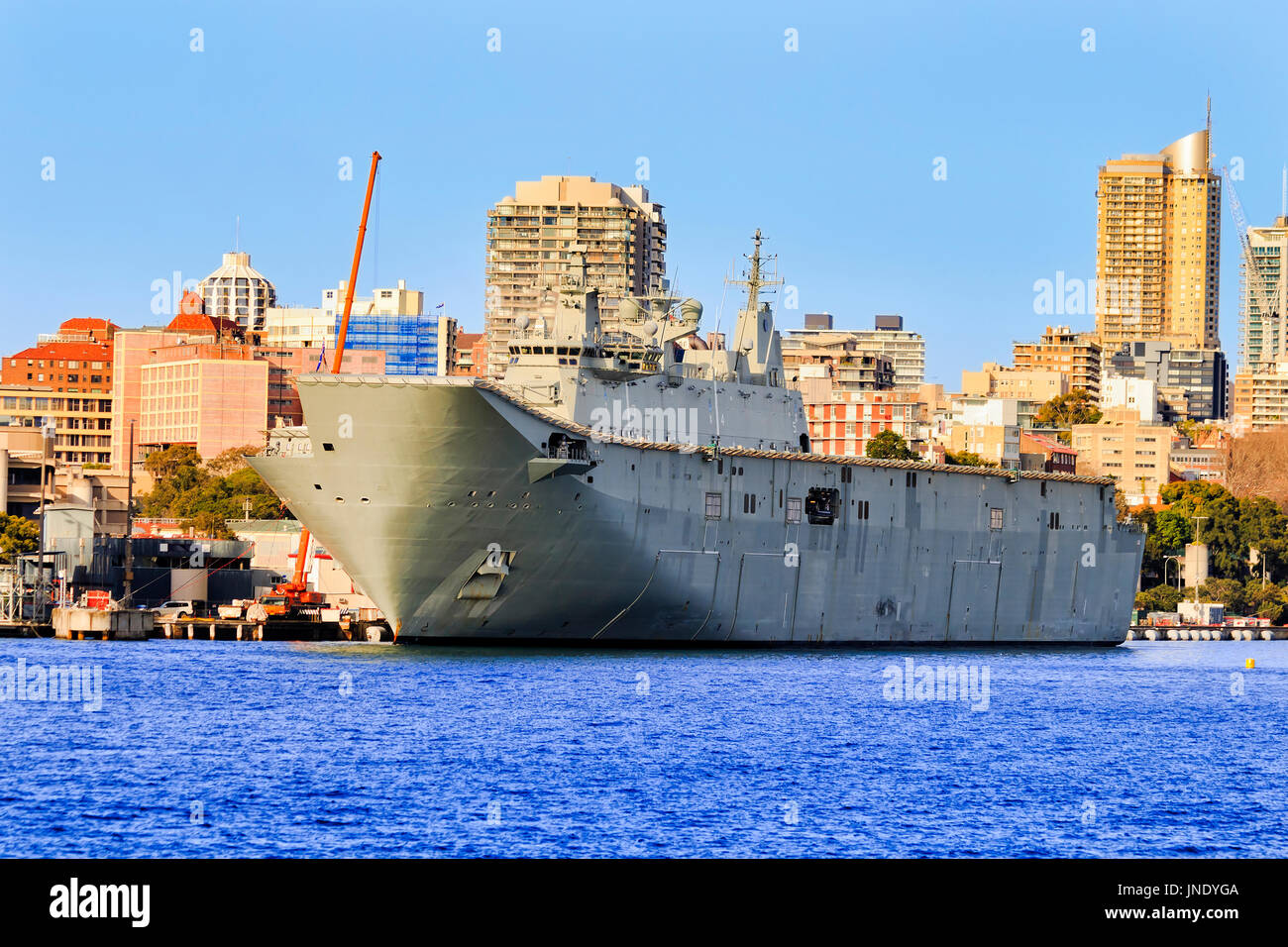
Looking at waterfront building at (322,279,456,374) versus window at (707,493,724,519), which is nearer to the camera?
window at (707,493,724,519)

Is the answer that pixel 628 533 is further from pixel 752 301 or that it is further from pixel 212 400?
pixel 212 400

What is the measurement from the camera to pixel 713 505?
5325cm

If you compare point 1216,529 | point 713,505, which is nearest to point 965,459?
point 1216,529

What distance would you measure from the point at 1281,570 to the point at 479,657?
318 feet

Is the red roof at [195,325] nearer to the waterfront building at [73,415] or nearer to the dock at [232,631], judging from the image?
the waterfront building at [73,415]

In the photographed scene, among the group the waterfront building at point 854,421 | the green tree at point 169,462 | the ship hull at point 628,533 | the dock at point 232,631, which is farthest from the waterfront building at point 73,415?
the ship hull at point 628,533

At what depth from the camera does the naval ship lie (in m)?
47.1

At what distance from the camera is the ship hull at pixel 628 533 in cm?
4678

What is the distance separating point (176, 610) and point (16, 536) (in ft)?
47.6

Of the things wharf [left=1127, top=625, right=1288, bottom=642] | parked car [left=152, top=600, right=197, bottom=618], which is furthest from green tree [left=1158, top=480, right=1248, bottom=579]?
parked car [left=152, top=600, right=197, bottom=618]

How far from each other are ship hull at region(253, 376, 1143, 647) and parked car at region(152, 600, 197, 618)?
18.3 metres

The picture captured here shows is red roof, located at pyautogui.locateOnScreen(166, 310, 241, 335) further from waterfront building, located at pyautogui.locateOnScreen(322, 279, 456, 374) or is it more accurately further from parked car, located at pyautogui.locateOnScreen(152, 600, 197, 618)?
parked car, located at pyautogui.locateOnScreen(152, 600, 197, 618)

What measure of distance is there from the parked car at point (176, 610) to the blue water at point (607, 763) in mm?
14990
